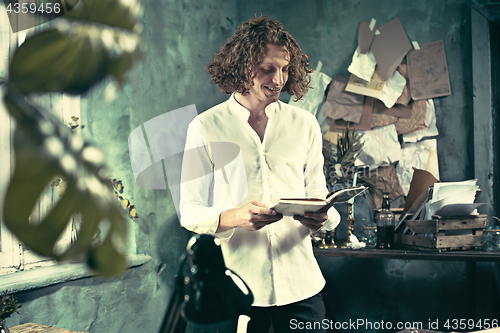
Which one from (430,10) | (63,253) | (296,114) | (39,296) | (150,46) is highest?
(430,10)

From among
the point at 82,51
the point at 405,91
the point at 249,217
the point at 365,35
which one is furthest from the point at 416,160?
the point at 82,51

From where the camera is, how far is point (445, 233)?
5.66 ft

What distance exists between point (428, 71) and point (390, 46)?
273 mm

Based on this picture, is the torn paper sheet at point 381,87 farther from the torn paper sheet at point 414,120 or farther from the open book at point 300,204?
the open book at point 300,204

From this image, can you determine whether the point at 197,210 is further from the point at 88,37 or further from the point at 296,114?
the point at 88,37

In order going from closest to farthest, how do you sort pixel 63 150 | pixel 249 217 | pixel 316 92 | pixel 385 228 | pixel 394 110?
pixel 63 150 → pixel 249 217 → pixel 385 228 → pixel 394 110 → pixel 316 92

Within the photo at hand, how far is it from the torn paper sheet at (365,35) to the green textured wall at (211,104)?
0.13ft

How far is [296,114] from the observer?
1377 millimetres

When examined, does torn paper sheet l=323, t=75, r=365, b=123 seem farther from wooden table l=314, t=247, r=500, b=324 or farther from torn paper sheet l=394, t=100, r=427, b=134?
wooden table l=314, t=247, r=500, b=324

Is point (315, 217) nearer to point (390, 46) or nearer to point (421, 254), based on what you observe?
point (421, 254)

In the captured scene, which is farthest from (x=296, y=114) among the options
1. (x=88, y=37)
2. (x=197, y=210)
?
(x=88, y=37)

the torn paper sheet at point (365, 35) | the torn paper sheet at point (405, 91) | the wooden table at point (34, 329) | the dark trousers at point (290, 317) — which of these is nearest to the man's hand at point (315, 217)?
the dark trousers at point (290, 317)

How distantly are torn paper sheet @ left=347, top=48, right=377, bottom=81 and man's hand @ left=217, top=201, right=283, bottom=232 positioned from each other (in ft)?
5.08

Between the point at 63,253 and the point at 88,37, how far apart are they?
100 millimetres
